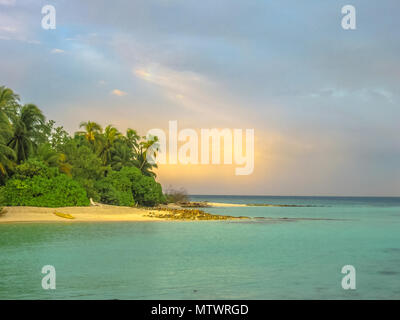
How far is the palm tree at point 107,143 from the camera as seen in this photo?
5660 centimetres

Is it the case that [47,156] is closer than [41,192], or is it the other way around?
[41,192]

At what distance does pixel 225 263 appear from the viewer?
16.7 meters

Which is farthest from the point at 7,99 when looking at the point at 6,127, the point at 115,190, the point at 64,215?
the point at 115,190

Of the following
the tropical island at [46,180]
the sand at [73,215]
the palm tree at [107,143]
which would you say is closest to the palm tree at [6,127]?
the tropical island at [46,180]

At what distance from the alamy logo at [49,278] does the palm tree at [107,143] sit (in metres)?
42.3

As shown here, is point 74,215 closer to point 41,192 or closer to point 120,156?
point 41,192

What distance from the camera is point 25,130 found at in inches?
1532

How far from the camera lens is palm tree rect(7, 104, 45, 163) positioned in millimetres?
38750

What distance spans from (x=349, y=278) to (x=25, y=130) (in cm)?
3269

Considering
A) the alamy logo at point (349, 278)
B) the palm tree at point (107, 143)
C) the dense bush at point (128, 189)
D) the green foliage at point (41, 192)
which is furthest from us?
the palm tree at point (107, 143)

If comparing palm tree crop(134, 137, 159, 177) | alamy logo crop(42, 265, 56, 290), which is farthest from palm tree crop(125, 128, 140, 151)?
alamy logo crop(42, 265, 56, 290)

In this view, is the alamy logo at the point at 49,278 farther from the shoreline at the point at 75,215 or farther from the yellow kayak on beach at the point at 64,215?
the yellow kayak on beach at the point at 64,215
